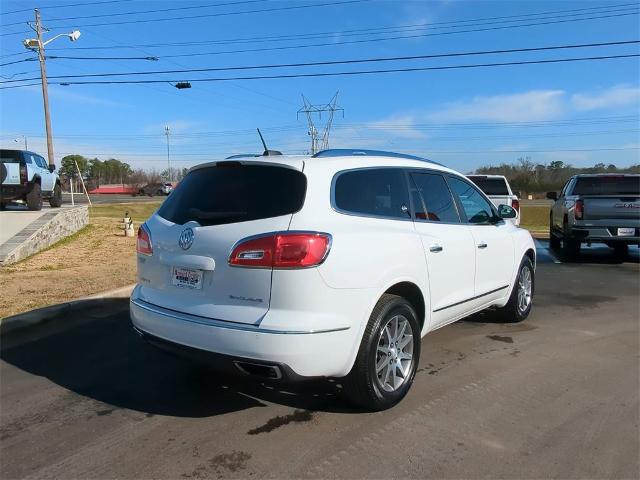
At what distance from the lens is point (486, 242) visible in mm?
5188

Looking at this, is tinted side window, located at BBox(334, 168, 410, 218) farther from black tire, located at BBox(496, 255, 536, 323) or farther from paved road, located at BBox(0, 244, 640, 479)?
black tire, located at BBox(496, 255, 536, 323)

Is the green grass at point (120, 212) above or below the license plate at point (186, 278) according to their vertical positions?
below

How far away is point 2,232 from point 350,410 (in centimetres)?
1008

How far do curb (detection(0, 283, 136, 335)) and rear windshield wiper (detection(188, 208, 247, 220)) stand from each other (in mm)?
3214

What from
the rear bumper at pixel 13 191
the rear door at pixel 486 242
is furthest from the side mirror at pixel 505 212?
the rear bumper at pixel 13 191

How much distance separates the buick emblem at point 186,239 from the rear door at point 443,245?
1713mm

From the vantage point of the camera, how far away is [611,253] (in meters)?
13.1

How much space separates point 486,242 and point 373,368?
220 cm

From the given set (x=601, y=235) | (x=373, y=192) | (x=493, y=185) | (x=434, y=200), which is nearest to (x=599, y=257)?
(x=601, y=235)

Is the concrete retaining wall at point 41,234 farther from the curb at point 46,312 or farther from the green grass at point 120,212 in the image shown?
the green grass at point 120,212

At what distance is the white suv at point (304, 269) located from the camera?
10.6 ft

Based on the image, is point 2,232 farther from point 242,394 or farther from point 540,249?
point 540,249

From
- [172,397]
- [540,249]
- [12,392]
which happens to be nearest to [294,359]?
[172,397]

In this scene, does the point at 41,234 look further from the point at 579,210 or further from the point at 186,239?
the point at 579,210
